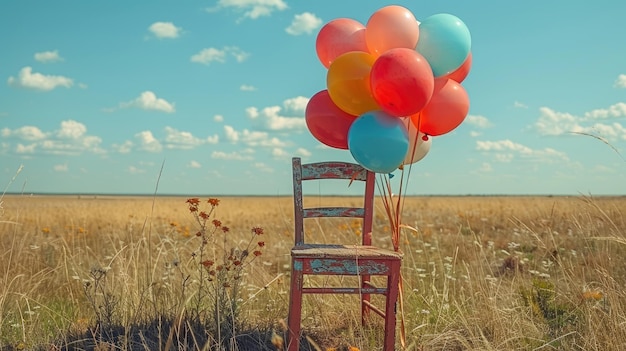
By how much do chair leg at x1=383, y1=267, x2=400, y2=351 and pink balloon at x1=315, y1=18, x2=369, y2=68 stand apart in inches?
52.6

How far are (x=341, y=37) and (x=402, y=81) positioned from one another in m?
0.72

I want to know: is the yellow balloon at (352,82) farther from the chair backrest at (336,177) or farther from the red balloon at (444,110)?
the chair backrest at (336,177)

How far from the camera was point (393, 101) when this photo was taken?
129 inches

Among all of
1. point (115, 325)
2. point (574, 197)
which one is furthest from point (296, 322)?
point (574, 197)

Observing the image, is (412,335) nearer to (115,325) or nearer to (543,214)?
(115,325)

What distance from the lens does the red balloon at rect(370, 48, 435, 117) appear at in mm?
3184

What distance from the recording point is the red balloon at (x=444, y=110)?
3.53 meters

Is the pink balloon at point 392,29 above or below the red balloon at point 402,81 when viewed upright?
above

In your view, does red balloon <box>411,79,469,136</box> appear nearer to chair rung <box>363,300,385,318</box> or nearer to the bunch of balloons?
Result: the bunch of balloons

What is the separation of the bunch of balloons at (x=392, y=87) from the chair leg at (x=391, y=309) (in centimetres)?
61

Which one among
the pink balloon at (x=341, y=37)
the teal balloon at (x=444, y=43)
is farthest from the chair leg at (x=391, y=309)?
the pink balloon at (x=341, y=37)

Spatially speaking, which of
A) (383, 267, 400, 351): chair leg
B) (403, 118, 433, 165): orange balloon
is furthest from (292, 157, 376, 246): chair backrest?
(383, 267, 400, 351): chair leg

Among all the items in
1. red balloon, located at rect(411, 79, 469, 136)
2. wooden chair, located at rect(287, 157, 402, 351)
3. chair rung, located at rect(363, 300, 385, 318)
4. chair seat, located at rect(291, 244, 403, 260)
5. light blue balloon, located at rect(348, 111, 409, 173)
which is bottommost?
chair rung, located at rect(363, 300, 385, 318)

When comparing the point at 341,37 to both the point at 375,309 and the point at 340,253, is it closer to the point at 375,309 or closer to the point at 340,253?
the point at 340,253
